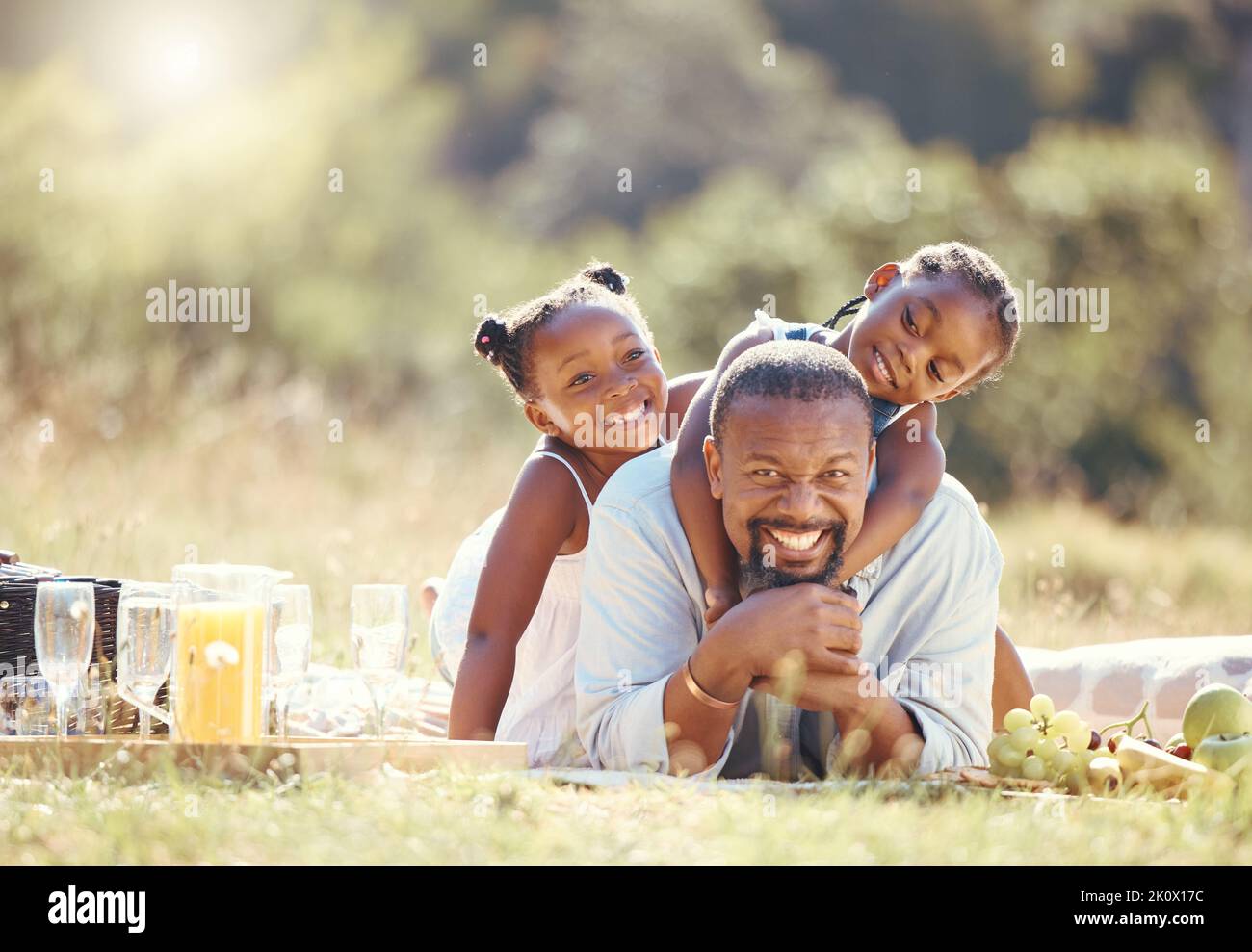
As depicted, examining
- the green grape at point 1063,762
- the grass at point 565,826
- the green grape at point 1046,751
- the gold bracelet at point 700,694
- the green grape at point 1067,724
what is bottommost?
the grass at point 565,826

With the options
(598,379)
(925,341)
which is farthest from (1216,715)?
(598,379)

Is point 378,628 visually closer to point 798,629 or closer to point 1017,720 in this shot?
point 798,629

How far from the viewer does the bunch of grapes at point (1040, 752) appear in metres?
3.57

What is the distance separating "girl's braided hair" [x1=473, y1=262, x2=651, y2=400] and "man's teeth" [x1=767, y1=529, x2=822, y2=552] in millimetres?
1518

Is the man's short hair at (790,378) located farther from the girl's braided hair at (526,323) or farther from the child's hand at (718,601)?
the girl's braided hair at (526,323)

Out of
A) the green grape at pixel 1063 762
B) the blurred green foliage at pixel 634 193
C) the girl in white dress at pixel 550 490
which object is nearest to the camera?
the green grape at pixel 1063 762

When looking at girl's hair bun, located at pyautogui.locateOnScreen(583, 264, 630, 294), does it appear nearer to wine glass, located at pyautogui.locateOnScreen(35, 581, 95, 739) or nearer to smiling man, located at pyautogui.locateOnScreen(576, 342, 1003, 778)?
smiling man, located at pyautogui.locateOnScreen(576, 342, 1003, 778)

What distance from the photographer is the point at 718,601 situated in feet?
11.9

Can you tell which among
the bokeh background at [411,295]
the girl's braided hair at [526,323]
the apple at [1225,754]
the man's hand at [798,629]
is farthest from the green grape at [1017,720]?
the bokeh background at [411,295]

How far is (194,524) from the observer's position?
908 centimetres

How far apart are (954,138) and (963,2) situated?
2895 millimetres

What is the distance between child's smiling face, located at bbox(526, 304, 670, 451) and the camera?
15.3ft
